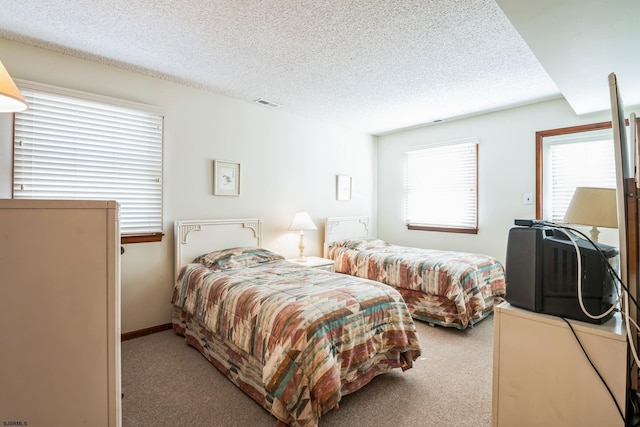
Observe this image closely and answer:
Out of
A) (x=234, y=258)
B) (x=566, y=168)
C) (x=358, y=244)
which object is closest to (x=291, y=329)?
(x=234, y=258)

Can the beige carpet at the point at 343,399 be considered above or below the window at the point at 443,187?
below

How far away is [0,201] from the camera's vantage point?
0.99m

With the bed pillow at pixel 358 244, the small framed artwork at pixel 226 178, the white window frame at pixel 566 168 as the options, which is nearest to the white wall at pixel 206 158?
the small framed artwork at pixel 226 178

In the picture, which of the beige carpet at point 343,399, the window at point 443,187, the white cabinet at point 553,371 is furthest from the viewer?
the window at point 443,187

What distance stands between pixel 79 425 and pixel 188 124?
9.54 feet

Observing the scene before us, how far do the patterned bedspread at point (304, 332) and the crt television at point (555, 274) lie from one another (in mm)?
968

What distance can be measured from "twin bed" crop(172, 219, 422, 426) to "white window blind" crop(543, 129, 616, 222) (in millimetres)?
2649

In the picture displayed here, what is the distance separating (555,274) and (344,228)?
3624 millimetres

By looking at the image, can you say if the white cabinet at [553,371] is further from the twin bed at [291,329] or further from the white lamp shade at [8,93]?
the white lamp shade at [8,93]

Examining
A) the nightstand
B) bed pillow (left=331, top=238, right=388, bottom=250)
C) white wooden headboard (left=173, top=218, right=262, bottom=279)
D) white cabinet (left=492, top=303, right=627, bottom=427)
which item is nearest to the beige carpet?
white cabinet (left=492, top=303, right=627, bottom=427)

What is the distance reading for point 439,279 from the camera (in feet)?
10.7

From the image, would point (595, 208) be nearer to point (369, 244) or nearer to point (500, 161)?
point (500, 161)

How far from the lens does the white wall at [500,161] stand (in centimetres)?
369

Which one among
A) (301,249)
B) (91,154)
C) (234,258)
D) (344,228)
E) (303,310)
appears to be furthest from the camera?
(344,228)
